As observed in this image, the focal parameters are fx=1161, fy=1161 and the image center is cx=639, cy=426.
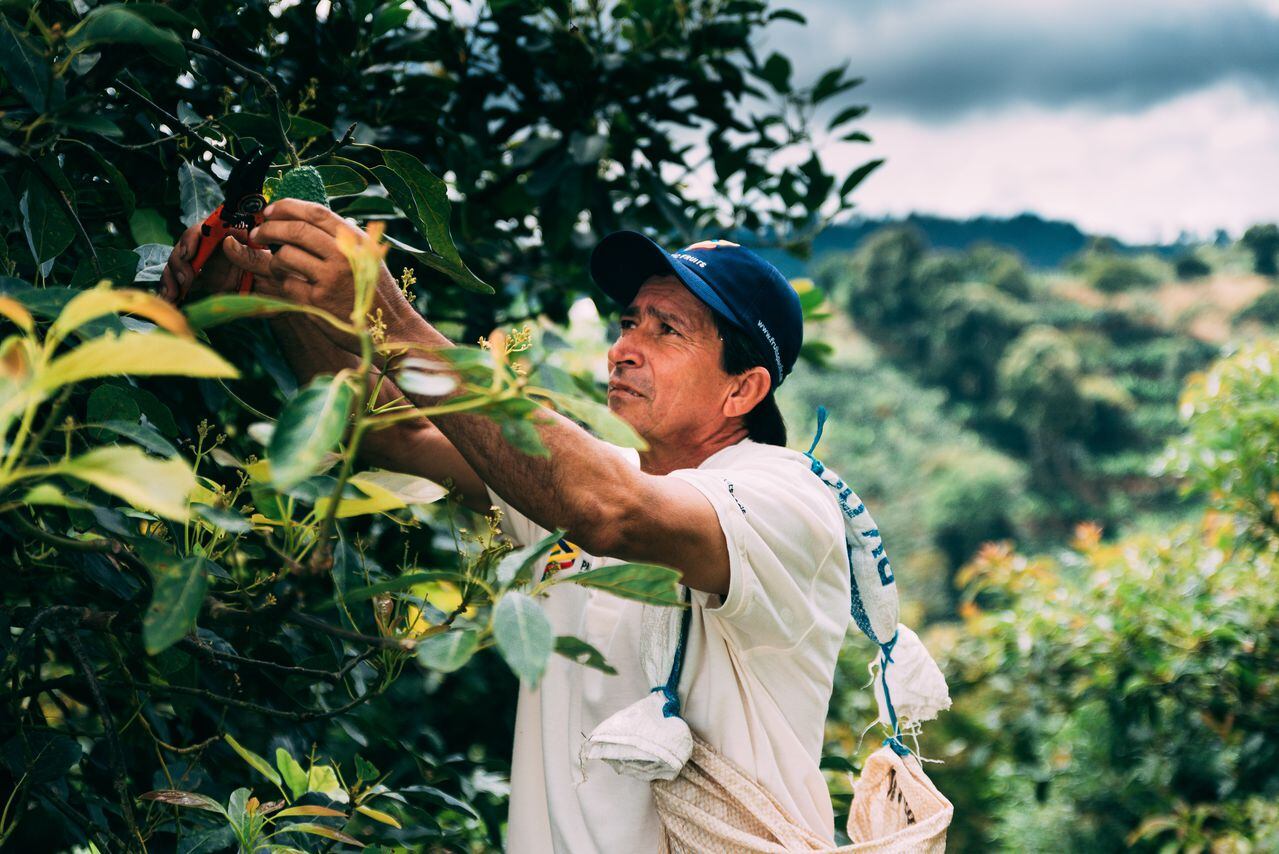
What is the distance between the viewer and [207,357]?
0.59 meters

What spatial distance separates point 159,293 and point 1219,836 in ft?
16.2

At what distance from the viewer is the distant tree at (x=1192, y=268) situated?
2744 centimetres

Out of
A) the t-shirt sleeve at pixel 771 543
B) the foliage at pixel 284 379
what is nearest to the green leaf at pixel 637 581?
the foliage at pixel 284 379

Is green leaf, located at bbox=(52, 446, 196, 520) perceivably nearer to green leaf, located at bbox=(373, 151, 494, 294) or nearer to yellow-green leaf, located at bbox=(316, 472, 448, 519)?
yellow-green leaf, located at bbox=(316, 472, 448, 519)

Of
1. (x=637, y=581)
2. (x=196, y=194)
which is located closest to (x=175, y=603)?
(x=637, y=581)

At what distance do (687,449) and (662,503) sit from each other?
0.53 meters

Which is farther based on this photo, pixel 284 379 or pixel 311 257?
pixel 284 379

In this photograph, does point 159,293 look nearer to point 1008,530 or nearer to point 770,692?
point 770,692

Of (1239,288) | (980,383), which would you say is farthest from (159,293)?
(1239,288)

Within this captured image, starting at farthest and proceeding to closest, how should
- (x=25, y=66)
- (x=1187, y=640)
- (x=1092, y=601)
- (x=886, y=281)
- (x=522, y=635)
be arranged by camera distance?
(x=886, y=281) → (x=1092, y=601) → (x=1187, y=640) → (x=25, y=66) → (x=522, y=635)

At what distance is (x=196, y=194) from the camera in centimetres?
124

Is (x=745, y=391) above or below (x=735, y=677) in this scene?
above

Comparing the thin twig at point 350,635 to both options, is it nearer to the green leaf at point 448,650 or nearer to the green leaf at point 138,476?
the green leaf at point 448,650

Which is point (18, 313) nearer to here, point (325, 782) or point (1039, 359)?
point (325, 782)
